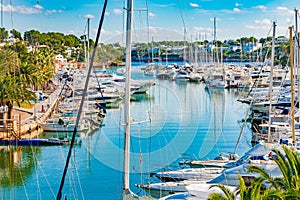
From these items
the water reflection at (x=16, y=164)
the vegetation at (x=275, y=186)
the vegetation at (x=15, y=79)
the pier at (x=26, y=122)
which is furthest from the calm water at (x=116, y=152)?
the vegetation at (x=15, y=79)

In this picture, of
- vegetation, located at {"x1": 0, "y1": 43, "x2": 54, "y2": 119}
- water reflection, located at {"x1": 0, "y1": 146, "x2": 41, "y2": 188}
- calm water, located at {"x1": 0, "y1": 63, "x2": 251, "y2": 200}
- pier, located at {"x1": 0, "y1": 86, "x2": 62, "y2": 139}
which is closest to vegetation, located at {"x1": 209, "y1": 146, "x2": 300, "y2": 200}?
calm water, located at {"x1": 0, "y1": 63, "x2": 251, "y2": 200}

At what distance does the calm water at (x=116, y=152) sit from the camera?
22.6 m

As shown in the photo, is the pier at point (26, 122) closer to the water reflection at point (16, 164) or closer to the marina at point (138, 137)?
the marina at point (138, 137)

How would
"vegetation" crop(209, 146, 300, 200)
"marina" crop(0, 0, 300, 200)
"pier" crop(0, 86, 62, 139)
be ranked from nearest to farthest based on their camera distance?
"vegetation" crop(209, 146, 300, 200), "marina" crop(0, 0, 300, 200), "pier" crop(0, 86, 62, 139)

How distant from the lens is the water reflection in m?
23.9

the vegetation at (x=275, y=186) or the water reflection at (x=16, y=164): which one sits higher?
the vegetation at (x=275, y=186)

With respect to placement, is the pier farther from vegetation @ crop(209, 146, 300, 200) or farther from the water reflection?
vegetation @ crop(209, 146, 300, 200)

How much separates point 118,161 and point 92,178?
3.92 m

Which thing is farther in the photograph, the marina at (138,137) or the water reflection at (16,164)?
the water reflection at (16,164)

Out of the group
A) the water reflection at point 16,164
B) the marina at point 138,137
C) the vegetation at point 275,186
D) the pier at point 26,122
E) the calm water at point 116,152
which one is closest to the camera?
the vegetation at point 275,186

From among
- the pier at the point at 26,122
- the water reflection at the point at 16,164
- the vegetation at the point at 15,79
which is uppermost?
the vegetation at the point at 15,79

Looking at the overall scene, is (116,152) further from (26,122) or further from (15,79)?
(15,79)

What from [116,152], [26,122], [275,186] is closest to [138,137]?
[116,152]

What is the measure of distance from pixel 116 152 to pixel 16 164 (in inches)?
205
